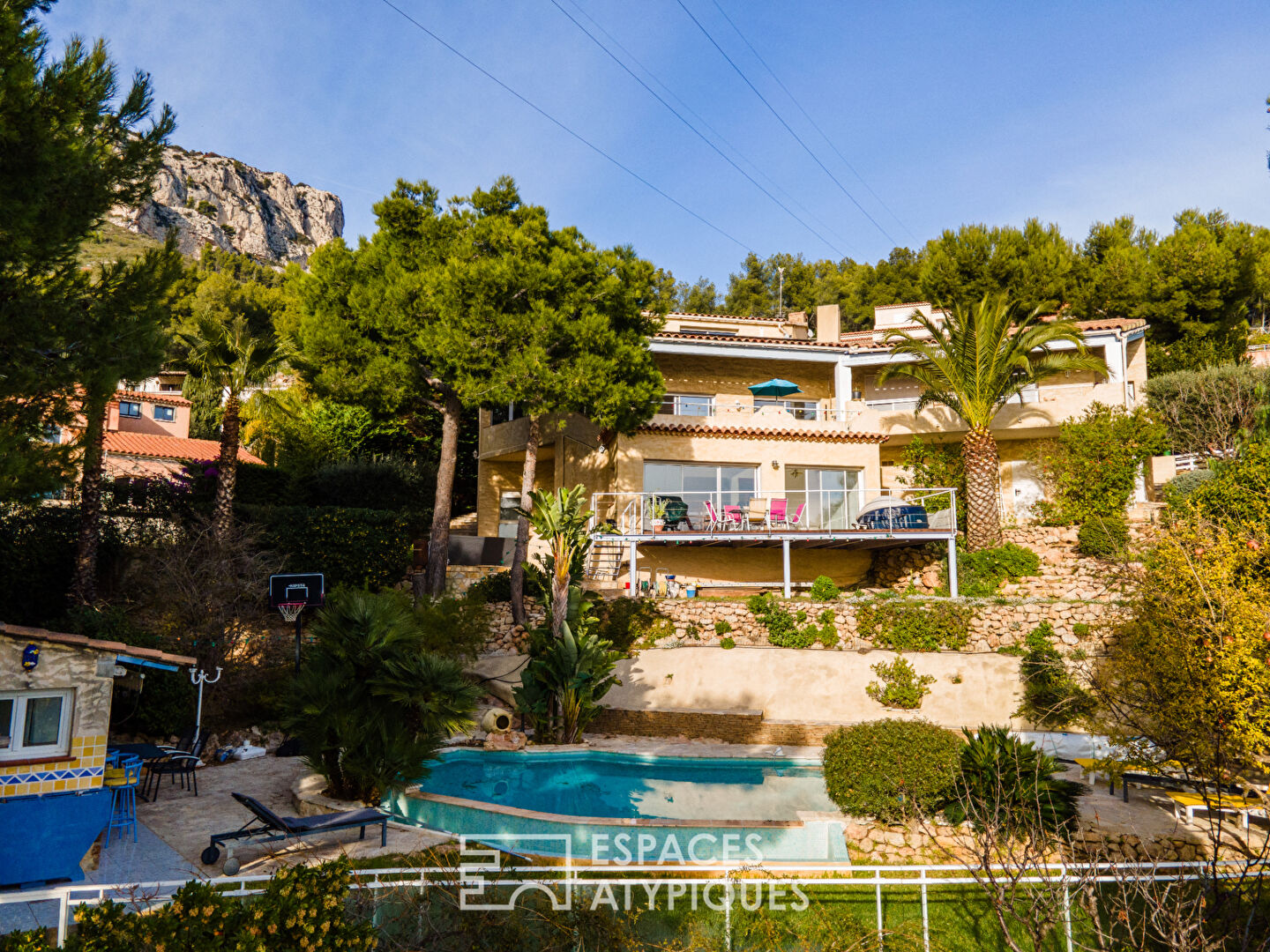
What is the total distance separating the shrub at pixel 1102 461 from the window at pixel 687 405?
39.4 feet

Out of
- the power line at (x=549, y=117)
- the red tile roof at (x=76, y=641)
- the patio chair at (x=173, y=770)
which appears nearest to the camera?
the red tile roof at (x=76, y=641)

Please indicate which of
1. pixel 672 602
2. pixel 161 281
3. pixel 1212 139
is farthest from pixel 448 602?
pixel 1212 139

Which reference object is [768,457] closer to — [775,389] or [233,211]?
[775,389]

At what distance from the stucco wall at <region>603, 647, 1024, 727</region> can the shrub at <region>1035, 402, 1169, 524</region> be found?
870 centimetres

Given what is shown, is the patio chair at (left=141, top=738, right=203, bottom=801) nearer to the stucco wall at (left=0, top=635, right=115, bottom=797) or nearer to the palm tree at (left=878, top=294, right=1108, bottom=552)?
the stucco wall at (left=0, top=635, right=115, bottom=797)

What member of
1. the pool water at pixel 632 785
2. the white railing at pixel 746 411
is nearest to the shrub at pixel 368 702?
the pool water at pixel 632 785

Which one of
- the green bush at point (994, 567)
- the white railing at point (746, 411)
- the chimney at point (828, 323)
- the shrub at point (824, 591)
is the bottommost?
the shrub at point (824, 591)

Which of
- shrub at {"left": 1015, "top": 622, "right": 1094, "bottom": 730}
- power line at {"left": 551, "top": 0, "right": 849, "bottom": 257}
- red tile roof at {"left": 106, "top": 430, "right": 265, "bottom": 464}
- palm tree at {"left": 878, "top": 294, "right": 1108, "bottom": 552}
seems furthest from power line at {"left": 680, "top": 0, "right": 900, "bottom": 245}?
red tile roof at {"left": 106, "top": 430, "right": 265, "bottom": 464}

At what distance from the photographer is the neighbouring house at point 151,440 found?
2919 cm

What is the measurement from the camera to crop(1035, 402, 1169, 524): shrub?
2591 centimetres

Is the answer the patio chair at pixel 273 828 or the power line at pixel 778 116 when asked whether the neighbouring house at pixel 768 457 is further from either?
the patio chair at pixel 273 828

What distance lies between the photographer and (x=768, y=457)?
92.2ft

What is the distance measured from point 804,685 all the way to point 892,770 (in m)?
8.24

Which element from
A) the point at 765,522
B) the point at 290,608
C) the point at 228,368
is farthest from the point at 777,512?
the point at 228,368
